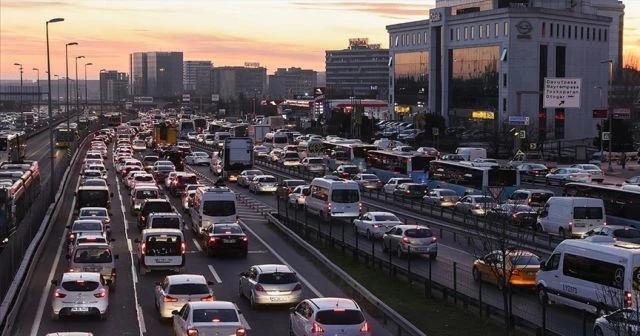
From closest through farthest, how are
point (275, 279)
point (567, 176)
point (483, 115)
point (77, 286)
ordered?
1. point (77, 286)
2. point (275, 279)
3. point (567, 176)
4. point (483, 115)

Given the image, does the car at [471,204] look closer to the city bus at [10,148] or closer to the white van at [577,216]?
the white van at [577,216]

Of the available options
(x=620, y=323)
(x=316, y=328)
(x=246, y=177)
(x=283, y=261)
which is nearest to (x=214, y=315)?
(x=316, y=328)

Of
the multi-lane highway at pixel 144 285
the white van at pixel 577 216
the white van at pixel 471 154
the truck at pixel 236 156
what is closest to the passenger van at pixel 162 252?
the multi-lane highway at pixel 144 285

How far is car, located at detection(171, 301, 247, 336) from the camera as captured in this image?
68.5 feet

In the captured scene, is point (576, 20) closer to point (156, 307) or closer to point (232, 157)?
point (232, 157)

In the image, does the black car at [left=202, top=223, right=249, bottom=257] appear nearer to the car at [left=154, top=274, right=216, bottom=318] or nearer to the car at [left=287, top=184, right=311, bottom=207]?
the car at [left=154, top=274, right=216, bottom=318]

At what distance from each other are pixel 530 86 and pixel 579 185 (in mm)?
67622

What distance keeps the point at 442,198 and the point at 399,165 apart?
592 inches

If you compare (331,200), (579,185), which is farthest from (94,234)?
(579,185)

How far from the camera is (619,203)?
42969 millimetres

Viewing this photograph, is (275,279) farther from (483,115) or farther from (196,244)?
(483,115)

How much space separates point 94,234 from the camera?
118 ft

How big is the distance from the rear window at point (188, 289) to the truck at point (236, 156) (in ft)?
158

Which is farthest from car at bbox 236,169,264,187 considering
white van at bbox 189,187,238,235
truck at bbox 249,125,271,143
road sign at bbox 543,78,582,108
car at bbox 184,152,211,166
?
truck at bbox 249,125,271,143
